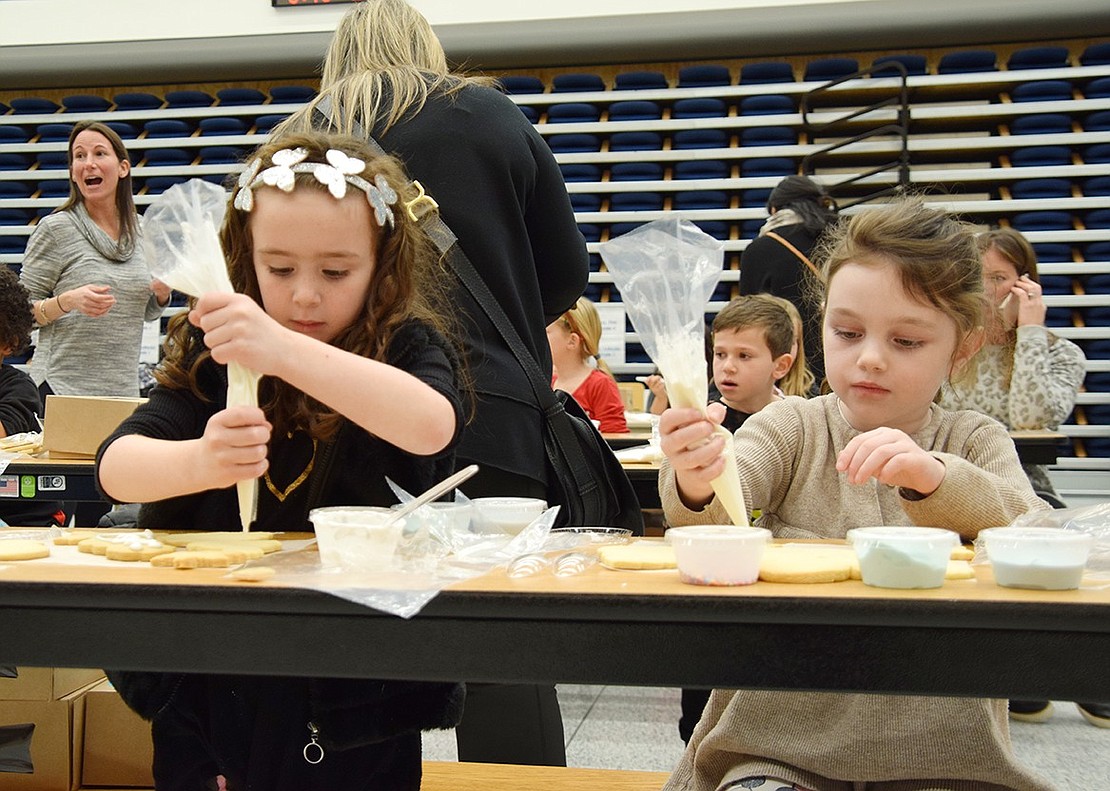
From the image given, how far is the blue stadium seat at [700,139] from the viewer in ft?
24.9

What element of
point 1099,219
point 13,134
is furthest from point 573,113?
point 13,134

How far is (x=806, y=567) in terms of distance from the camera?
922mm

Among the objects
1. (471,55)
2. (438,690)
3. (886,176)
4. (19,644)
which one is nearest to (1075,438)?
(886,176)

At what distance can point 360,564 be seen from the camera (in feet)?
3.36

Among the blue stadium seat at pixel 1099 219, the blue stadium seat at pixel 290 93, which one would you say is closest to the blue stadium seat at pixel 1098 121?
the blue stadium seat at pixel 1099 219

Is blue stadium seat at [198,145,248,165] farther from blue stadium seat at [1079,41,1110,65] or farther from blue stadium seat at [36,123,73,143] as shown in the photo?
blue stadium seat at [1079,41,1110,65]

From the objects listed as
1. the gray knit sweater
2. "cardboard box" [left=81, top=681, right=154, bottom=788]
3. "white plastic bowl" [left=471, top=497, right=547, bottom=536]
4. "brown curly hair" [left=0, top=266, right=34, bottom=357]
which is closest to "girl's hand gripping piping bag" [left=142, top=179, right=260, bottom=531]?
"white plastic bowl" [left=471, top=497, right=547, bottom=536]

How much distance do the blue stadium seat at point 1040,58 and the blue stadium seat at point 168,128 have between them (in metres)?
6.21

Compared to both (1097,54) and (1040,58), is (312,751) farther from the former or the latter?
(1097,54)

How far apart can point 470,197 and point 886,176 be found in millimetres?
6174

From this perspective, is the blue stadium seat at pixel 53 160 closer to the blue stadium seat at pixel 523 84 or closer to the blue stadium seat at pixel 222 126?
the blue stadium seat at pixel 222 126

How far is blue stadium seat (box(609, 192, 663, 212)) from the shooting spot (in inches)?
304

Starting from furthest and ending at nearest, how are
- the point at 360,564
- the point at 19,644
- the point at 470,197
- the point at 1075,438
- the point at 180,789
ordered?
the point at 1075,438 < the point at 470,197 < the point at 180,789 < the point at 360,564 < the point at 19,644

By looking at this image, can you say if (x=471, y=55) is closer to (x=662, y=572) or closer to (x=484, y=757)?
(x=484, y=757)
